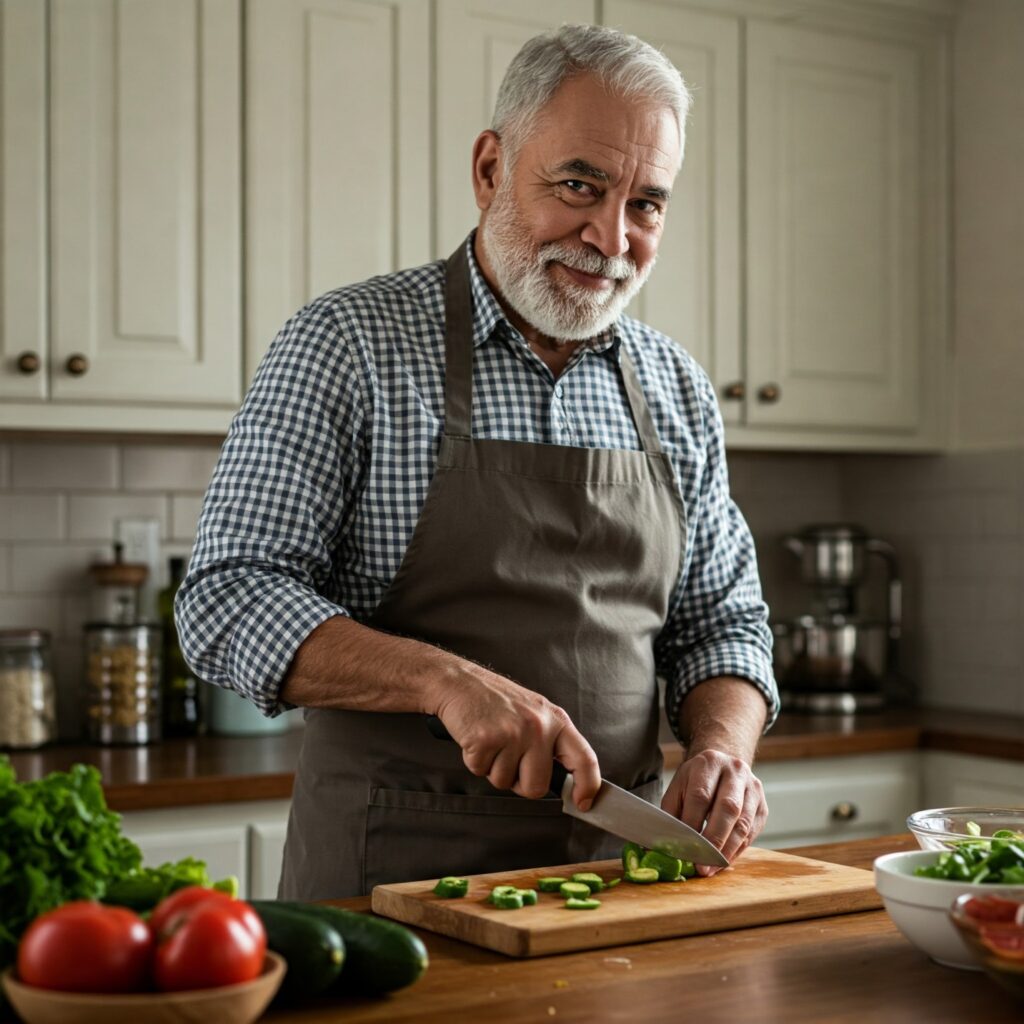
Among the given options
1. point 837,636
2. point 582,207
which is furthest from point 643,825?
point 837,636

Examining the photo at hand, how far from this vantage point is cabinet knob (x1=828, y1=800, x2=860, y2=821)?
3061 mm

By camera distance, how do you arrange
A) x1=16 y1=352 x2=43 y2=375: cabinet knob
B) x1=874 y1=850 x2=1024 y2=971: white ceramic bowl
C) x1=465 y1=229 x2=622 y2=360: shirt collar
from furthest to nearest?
x1=16 y1=352 x2=43 y2=375: cabinet knob < x1=465 y1=229 x2=622 y2=360: shirt collar < x1=874 y1=850 x2=1024 y2=971: white ceramic bowl

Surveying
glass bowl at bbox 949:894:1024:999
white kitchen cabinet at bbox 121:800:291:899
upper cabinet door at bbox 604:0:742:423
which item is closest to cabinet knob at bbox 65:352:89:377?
white kitchen cabinet at bbox 121:800:291:899

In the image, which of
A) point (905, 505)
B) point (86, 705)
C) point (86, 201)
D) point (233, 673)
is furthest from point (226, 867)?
point (905, 505)

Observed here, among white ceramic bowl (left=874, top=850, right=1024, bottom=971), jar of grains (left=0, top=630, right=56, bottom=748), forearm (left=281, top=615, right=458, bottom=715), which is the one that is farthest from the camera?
jar of grains (left=0, top=630, right=56, bottom=748)

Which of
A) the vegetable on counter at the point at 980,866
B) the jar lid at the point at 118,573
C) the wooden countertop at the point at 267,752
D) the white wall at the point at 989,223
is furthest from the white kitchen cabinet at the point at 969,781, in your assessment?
the vegetable on counter at the point at 980,866

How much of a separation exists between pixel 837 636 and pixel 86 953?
2714 mm

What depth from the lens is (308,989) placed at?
1059 millimetres

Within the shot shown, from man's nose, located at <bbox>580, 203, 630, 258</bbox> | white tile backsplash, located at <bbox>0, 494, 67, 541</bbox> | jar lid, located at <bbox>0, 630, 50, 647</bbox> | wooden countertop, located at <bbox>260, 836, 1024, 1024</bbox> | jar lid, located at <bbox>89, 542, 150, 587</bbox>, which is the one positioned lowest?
wooden countertop, located at <bbox>260, 836, 1024, 1024</bbox>

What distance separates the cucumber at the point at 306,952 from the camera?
1050mm

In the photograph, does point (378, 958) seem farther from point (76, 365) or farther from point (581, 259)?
point (76, 365)

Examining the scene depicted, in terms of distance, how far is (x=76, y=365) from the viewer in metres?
2.66

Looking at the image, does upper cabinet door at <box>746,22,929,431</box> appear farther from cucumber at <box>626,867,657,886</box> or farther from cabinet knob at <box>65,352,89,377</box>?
cucumber at <box>626,867,657,886</box>

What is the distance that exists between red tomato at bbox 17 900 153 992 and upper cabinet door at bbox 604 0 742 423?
242 centimetres
